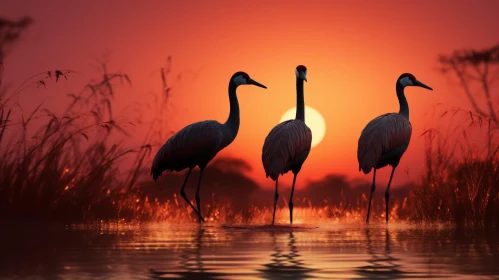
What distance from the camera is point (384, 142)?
1680 centimetres

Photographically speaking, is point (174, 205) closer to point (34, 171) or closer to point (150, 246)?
point (34, 171)

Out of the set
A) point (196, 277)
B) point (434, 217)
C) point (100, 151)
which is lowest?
point (196, 277)

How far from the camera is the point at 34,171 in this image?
15.0 metres

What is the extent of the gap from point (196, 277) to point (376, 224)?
8.00 metres

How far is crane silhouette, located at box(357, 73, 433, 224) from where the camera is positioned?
16.6 metres

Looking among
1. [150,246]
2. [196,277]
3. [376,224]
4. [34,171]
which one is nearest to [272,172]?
[376,224]

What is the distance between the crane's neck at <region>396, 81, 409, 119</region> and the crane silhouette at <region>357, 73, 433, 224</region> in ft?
0.93

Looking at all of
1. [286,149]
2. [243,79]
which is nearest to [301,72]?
[243,79]

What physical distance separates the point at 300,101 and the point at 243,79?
1.38 metres

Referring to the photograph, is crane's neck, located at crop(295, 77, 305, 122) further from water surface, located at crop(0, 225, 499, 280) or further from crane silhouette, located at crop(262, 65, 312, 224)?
water surface, located at crop(0, 225, 499, 280)

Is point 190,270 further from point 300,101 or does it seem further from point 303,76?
point 303,76

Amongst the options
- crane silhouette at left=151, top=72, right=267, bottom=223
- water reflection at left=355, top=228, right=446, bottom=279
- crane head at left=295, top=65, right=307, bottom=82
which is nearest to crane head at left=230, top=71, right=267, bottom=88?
crane head at left=295, top=65, right=307, bottom=82

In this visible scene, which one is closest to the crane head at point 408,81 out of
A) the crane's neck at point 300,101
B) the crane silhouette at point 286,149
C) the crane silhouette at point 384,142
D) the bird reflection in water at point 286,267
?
the crane silhouette at point 384,142

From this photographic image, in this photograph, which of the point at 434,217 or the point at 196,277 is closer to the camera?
the point at 196,277
